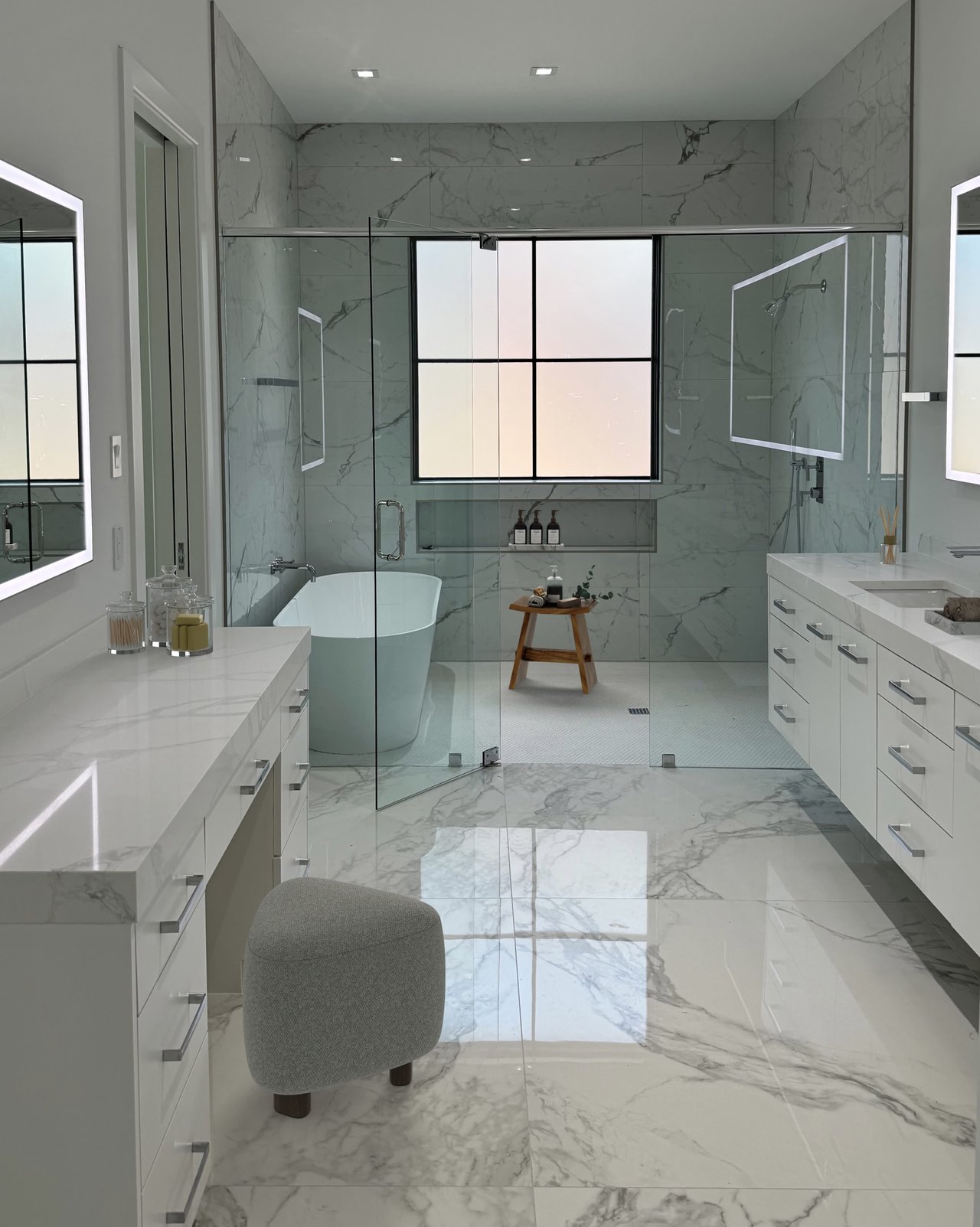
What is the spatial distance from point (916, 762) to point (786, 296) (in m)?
2.13

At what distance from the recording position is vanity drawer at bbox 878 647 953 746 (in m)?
2.62

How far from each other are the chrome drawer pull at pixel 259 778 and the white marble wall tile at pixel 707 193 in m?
4.43

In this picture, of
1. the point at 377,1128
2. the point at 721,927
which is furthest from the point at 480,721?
the point at 377,1128

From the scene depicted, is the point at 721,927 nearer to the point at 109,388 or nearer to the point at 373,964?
the point at 373,964

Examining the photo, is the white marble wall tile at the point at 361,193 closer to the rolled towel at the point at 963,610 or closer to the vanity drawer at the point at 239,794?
the rolled towel at the point at 963,610

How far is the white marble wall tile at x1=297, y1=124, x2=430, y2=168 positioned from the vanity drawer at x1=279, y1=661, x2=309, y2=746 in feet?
12.6

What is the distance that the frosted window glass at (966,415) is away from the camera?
362 centimetres

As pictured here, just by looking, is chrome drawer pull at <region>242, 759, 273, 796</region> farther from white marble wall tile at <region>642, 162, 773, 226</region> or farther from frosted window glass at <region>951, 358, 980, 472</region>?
white marble wall tile at <region>642, 162, 773, 226</region>

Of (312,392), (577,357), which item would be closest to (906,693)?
(312,392)

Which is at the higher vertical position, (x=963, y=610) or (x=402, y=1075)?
(x=963, y=610)

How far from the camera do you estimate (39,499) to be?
2406 millimetres

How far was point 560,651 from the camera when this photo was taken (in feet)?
18.8

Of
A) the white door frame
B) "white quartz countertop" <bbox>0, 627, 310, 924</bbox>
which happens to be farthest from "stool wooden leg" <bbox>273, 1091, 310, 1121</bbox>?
the white door frame

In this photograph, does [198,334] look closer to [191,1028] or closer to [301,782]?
[301,782]
